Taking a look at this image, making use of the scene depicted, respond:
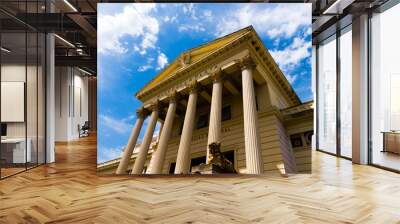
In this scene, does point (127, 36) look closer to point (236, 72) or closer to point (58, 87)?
point (236, 72)

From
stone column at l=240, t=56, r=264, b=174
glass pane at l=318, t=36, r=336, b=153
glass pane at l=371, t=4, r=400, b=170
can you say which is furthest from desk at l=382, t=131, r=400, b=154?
stone column at l=240, t=56, r=264, b=174

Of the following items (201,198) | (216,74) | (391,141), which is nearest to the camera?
(201,198)

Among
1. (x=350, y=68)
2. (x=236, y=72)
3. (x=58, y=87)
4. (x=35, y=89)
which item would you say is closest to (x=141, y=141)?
(x=236, y=72)

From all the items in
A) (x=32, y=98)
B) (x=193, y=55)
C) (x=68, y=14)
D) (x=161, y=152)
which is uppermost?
(x=68, y=14)

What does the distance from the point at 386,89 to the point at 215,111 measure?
3.67 metres

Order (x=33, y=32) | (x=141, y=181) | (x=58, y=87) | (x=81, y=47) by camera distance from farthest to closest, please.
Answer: (x=58, y=87)
(x=81, y=47)
(x=33, y=32)
(x=141, y=181)

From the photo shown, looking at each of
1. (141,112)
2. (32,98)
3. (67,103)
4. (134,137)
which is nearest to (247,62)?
(141,112)

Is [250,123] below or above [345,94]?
below

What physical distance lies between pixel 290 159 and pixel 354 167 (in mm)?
2306

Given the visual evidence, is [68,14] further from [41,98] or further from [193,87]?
[193,87]

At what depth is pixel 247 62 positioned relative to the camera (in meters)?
5.79

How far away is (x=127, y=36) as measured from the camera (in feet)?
18.8

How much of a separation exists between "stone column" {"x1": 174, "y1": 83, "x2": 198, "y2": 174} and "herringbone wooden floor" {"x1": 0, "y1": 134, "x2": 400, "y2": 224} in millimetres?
224

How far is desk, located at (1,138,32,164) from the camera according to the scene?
5.87 metres
